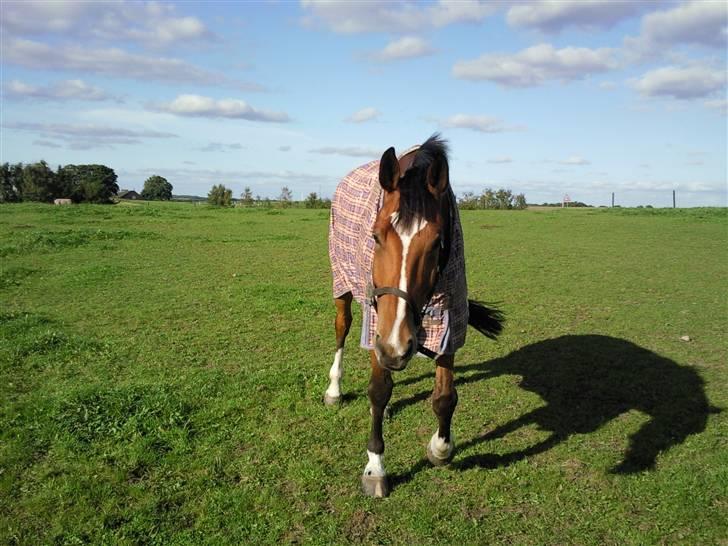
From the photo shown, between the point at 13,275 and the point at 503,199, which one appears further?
the point at 503,199

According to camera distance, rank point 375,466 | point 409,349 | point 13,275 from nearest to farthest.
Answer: point 409,349 → point 375,466 → point 13,275

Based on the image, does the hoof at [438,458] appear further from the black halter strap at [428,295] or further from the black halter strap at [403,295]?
the black halter strap at [403,295]

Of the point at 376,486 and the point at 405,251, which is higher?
the point at 405,251

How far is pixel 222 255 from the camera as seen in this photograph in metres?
16.3

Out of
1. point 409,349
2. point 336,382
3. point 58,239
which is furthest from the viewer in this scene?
point 58,239

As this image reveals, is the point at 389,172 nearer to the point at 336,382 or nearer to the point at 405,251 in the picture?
the point at 405,251

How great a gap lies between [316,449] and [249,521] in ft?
3.49

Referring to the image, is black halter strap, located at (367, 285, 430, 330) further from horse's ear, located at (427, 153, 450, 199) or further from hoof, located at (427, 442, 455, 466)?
hoof, located at (427, 442, 455, 466)

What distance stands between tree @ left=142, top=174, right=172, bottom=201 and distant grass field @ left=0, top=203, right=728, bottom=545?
3932 inches

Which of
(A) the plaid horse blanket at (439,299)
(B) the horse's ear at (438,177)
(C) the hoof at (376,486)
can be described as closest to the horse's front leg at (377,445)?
(C) the hoof at (376,486)

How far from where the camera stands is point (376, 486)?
153 inches

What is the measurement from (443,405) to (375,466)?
0.68m

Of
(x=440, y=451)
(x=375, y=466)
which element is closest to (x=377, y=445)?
(x=375, y=466)

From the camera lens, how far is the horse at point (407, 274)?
3.13 m
